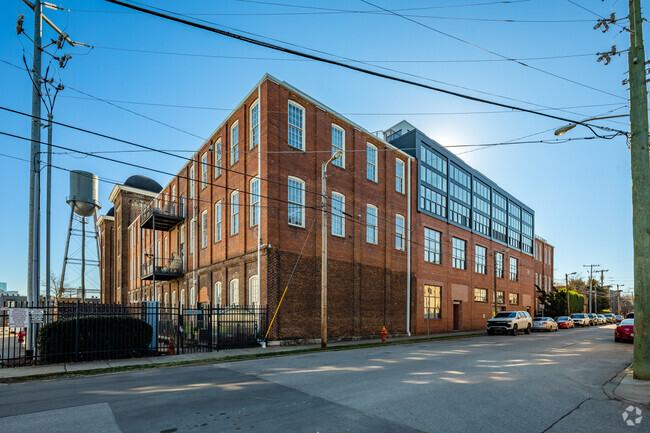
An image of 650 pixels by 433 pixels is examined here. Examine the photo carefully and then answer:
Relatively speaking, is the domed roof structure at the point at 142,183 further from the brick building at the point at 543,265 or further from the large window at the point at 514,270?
the brick building at the point at 543,265

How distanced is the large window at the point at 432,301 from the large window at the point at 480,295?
27.1ft

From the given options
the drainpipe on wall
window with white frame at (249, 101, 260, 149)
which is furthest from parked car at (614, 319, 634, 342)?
window with white frame at (249, 101, 260, 149)

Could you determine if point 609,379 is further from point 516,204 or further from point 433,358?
point 516,204

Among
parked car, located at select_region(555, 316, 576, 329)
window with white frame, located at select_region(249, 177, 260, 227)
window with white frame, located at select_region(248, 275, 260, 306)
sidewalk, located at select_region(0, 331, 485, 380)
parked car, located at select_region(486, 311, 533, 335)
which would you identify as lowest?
parked car, located at select_region(555, 316, 576, 329)

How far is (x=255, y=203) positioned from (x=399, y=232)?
12689 mm

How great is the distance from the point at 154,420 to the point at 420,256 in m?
27.8

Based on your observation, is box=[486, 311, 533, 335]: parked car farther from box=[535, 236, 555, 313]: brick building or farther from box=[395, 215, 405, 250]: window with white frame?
box=[535, 236, 555, 313]: brick building

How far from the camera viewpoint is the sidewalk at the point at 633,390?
833 cm

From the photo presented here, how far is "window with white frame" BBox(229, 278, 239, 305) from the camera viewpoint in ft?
76.9

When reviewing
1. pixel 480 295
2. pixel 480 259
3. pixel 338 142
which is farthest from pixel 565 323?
pixel 338 142

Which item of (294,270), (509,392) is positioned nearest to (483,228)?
(294,270)

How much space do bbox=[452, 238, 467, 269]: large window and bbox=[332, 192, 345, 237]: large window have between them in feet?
54.4

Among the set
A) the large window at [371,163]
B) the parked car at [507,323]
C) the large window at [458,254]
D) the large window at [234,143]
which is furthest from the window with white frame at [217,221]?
the large window at [458,254]

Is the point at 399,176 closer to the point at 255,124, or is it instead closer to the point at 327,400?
the point at 255,124
